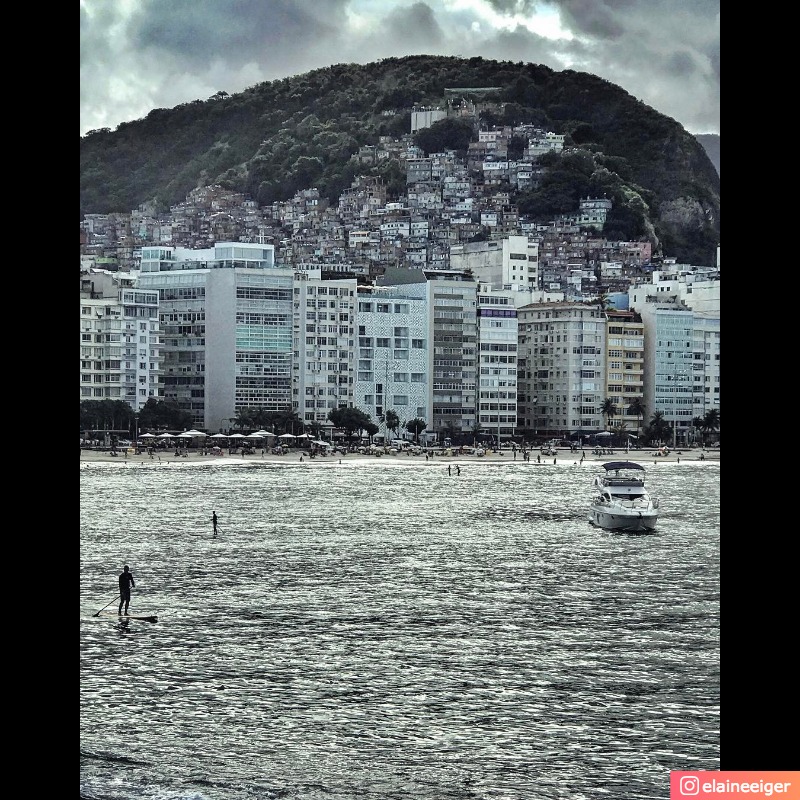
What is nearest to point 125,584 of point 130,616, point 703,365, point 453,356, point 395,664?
point 130,616

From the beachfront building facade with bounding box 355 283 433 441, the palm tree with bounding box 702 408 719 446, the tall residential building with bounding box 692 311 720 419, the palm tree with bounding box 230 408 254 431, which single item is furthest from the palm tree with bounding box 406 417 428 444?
the tall residential building with bounding box 692 311 720 419

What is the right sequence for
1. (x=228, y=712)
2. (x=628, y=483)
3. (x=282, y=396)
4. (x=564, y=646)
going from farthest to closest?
(x=282, y=396), (x=628, y=483), (x=564, y=646), (x=228, y=712)

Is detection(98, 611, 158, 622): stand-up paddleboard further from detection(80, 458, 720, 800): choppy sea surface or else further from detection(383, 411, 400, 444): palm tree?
detection(383, 411, 400, 444): palm tree

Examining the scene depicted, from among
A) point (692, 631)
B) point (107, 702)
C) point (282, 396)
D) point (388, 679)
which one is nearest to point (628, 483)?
point (692, 631)

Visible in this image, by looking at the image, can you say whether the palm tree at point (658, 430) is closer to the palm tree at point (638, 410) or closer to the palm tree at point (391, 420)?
the palm tree at point (638, 410)

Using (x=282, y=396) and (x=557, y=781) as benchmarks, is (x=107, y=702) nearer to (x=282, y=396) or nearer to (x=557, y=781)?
(x=557, y=781)
